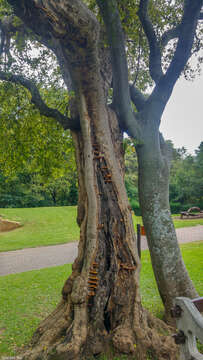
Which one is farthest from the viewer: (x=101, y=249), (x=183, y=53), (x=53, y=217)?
(x=53, y=217)

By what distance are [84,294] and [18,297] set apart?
3661mm

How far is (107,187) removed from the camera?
4.82 metres

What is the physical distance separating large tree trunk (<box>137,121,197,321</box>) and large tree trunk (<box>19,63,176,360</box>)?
0.58m

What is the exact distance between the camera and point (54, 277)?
8555 millimetres

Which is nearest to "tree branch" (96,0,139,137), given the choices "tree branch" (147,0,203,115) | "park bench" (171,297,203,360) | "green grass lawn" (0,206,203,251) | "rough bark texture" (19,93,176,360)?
"rough bark texture" (19,93,176,360)

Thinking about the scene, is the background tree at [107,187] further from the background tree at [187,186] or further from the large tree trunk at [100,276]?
the background tree at [187,186]

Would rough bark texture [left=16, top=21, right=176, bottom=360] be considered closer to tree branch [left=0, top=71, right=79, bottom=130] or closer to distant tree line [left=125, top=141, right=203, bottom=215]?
tree branch [left=0, top=71, right=79, bottom=130]

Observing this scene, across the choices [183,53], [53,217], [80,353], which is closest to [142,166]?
[183,53]

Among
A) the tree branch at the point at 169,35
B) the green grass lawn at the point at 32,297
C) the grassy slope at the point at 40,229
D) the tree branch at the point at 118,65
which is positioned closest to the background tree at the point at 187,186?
the grassy slope at the point at 40,229

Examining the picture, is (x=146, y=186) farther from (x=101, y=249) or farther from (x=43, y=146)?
(x=43, y=146)

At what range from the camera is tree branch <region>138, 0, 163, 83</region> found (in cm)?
538

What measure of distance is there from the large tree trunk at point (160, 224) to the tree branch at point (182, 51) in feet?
2.38

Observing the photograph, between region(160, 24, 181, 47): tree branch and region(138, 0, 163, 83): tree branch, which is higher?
region(160, 24, 181, 47): tree branch

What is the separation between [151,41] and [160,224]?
3.57 meters
